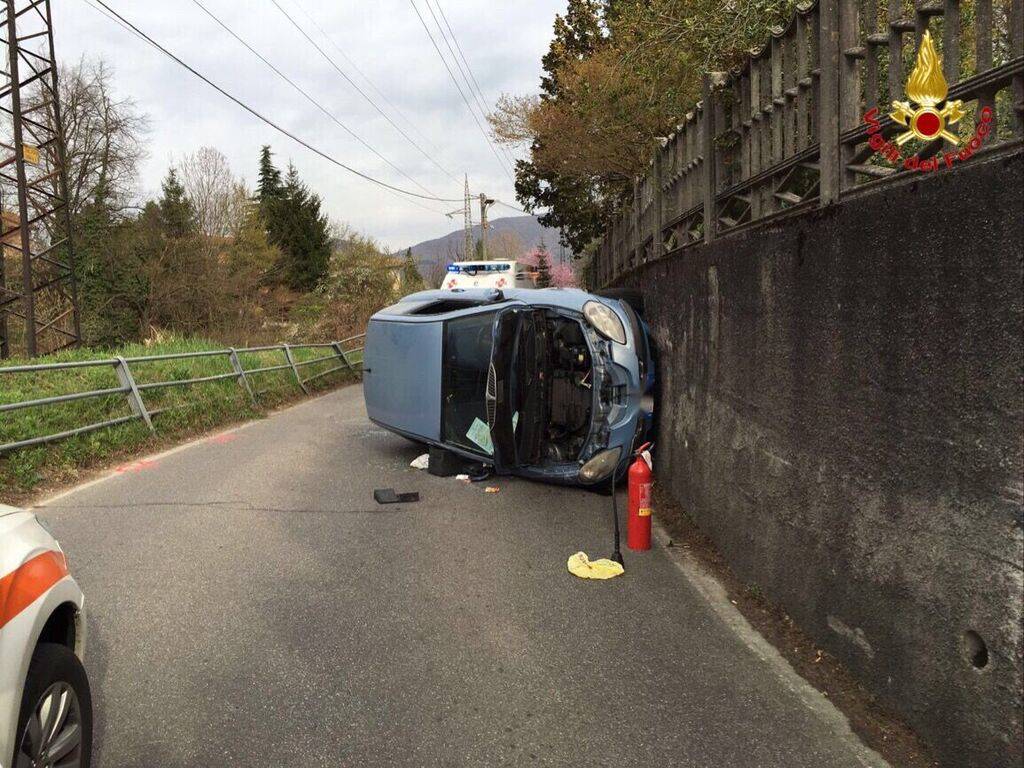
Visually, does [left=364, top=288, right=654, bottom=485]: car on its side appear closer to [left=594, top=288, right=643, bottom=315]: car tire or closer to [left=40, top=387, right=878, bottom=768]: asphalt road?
[left=594, top=288, right=643, bottom=315]: car tire

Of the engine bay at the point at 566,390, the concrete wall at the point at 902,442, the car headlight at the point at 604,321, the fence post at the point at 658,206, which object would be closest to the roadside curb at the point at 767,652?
the concrete wall at the point at 902,442

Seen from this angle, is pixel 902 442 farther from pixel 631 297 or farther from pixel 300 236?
pixel 300 236

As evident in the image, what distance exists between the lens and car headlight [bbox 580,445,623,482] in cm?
683

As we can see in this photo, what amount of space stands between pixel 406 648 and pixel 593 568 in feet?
5.29

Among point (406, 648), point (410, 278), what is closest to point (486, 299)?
point (406, 648)

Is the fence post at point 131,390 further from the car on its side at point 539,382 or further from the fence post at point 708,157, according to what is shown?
the fence post at point 708,157

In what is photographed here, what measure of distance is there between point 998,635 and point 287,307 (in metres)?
44.8

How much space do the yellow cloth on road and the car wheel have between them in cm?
307

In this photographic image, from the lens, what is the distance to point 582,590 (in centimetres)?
475

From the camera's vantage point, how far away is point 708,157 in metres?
6.17

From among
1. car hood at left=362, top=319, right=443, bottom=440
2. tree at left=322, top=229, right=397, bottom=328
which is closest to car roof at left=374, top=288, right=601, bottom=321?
car hood at left=362, top=319, right=443, bottom=440

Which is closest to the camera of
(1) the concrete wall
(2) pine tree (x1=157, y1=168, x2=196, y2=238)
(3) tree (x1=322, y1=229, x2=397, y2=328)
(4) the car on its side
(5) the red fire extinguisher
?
(1) the concrete wall

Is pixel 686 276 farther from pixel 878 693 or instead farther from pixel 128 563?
pixel 128 563

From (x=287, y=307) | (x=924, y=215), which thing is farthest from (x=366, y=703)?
(x=287, y=307)
